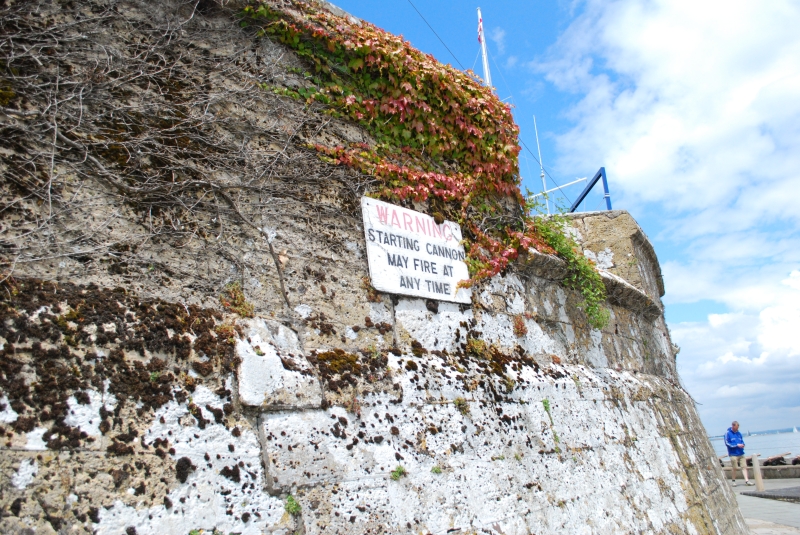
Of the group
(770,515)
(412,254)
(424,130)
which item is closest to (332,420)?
(412,254)

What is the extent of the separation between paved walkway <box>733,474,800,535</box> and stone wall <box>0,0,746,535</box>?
491 centimetres

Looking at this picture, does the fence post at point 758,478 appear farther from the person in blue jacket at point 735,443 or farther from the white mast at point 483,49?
the white mast at point 483,49

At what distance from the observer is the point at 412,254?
3357mm

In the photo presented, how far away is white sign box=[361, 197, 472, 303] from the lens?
314 cm

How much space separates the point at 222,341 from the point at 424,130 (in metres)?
2.19

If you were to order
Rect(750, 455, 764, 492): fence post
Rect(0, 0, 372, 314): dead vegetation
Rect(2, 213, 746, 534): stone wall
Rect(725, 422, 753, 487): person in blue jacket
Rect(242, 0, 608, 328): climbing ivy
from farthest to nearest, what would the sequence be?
Rect(725, 422, 753, 487): person in blue jacket → Rect(750, 455, 764, 492): fence post → Rect(242, 0, 608, 328): climbing ivy → Rect(0, 0, 372, 314): dead vegetation → Rect(2, 213, 746, 534): stone wall

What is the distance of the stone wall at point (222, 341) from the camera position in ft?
6.07

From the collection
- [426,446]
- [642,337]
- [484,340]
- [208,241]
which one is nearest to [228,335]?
[208,241]

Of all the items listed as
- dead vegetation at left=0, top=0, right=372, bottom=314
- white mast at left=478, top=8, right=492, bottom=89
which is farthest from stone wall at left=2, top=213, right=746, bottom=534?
white mast at left=478, top=8, right=492, bottom=89

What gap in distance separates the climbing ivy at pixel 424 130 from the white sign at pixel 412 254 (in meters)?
0.11

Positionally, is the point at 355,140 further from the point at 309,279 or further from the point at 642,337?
the point at 642,337

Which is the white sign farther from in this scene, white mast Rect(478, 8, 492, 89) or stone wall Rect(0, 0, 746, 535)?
white mast Rect(478, 8, 492, 89)

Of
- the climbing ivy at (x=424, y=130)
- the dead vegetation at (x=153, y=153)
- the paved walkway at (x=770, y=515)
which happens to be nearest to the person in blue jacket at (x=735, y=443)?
the paved walkway at (x=770, y=515)

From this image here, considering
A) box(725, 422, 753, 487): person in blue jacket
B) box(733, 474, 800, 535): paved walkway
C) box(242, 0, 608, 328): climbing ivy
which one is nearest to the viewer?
box(242, 0, 608, 328): climbing ivy
